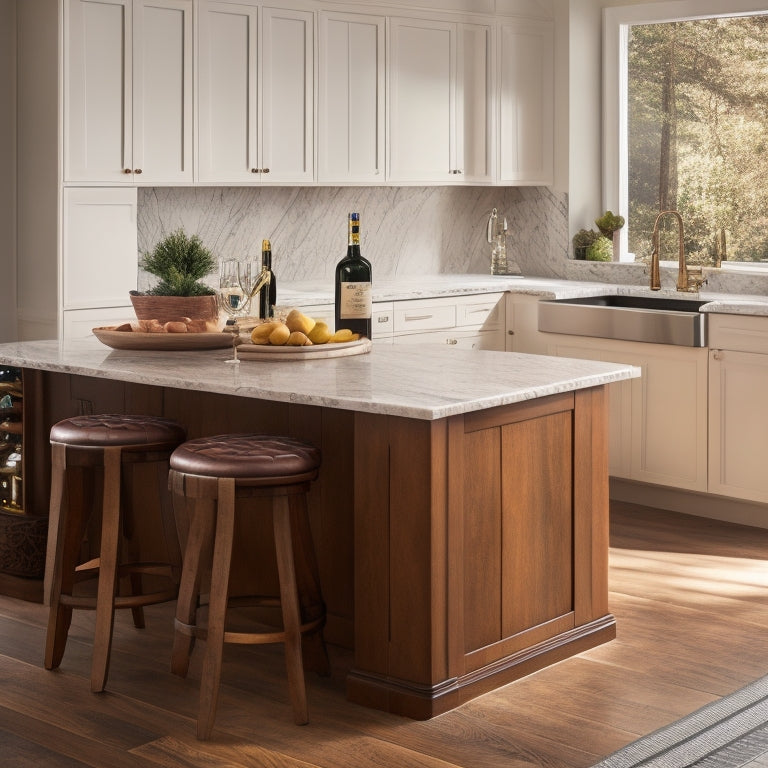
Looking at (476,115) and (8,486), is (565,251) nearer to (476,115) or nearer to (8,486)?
(476,115)

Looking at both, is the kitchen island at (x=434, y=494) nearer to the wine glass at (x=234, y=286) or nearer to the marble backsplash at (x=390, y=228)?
the wine glass at (x=234, y=286)

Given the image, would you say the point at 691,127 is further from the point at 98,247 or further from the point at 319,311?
the point at 98,247

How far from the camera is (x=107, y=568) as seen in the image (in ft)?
11.4

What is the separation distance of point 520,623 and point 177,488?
1.07m

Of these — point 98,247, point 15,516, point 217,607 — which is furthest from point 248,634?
point 98,247

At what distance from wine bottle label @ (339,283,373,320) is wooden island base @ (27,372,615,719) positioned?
48 centimetres

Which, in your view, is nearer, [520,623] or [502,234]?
[520,623]

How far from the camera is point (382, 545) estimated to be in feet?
10.8

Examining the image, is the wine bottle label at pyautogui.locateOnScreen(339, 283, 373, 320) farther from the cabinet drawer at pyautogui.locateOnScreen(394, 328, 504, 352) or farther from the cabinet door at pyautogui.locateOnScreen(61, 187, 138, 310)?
the cabinet drawer at pyautogui.locateOnScreen(394, 328, 504, 352)

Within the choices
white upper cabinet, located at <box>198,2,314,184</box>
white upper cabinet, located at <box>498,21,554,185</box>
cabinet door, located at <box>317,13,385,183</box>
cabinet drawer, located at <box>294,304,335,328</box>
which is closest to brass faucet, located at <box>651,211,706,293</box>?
white upper cabinet, located at <box>498,21,554,185</box>

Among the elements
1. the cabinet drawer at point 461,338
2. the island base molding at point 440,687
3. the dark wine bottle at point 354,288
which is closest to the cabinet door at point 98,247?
the cabinet drawer at point 461,338

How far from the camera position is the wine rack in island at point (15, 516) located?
4.28 meters

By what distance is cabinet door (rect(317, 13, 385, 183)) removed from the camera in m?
6.00

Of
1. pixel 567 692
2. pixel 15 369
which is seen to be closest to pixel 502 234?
pixel 15 369
